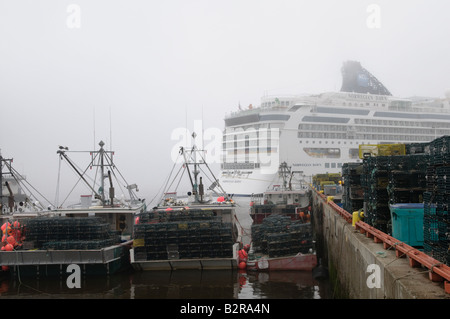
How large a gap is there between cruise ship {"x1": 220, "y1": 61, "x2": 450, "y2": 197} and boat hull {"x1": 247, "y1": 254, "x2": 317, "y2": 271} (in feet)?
92.1

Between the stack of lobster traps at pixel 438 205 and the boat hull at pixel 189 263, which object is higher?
the stack of lobster traps at pixel 438 205

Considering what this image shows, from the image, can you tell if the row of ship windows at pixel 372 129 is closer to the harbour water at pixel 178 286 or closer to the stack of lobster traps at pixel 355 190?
the stack of lobster traps at pixel 355 190

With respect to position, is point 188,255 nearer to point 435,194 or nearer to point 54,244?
point 54,244

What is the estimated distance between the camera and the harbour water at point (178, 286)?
14602mm

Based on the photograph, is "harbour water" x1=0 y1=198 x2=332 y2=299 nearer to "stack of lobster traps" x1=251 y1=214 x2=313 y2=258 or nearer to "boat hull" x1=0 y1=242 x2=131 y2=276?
"boat hull" x1=0 y1=242 x2=131 y2=276

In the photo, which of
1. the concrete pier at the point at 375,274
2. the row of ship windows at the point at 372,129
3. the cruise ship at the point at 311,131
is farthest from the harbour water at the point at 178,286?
the row of ship windows at the point at 372,129

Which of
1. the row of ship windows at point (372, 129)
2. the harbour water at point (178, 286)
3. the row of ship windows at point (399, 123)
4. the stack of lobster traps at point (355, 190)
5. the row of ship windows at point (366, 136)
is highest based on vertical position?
the row of ship windows at point (399, 123)

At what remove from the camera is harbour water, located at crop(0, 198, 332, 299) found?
47.9ft

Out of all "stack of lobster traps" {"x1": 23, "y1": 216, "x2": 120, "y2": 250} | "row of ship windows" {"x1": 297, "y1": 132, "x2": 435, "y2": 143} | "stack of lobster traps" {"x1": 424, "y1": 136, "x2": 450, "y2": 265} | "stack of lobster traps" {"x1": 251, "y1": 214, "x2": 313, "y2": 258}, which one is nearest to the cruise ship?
"row of ship windows" {"x1": 297, "y1": 132, "x2": 435, "y2": 143}

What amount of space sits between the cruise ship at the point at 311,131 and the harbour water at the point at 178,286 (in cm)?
2888

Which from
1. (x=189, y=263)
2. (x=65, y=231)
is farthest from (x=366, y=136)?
(x=65, y=231)

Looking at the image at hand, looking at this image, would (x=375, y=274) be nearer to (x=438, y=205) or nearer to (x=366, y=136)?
(x=438, y=205)

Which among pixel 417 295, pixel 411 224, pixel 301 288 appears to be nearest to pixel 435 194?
pixel 411 224
